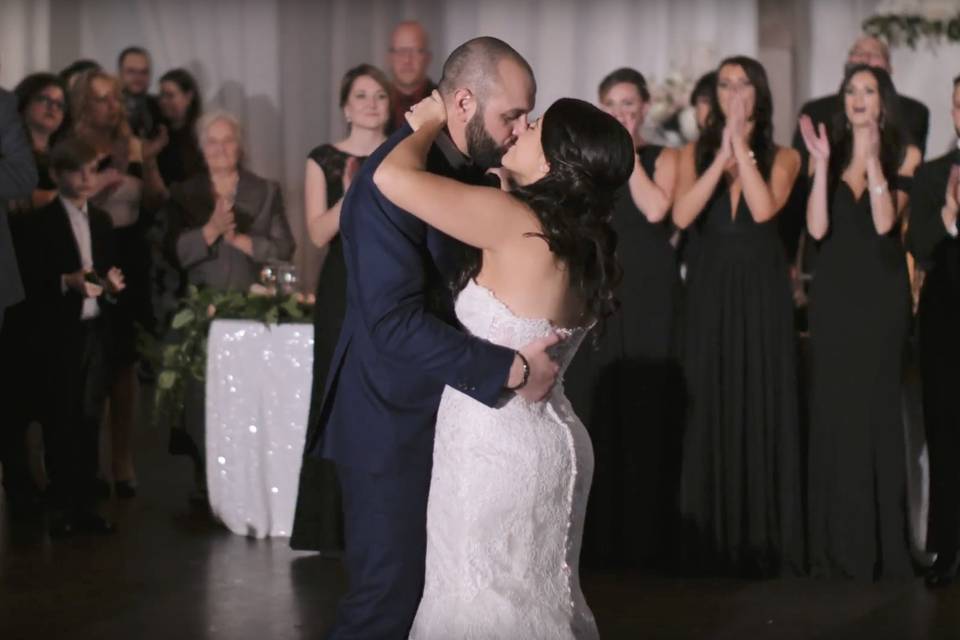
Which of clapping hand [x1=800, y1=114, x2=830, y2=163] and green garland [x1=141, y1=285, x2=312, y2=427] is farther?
green garland [x1=141, y1=285, x2=312, y2=427]

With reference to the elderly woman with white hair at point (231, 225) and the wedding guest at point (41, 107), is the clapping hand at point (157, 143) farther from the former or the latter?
the wedding guest at point (41, 107)

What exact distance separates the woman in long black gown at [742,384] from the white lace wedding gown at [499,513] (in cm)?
204

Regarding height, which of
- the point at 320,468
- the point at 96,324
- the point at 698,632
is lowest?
the point at 698,632

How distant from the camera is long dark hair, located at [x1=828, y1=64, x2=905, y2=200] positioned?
486 centimetres

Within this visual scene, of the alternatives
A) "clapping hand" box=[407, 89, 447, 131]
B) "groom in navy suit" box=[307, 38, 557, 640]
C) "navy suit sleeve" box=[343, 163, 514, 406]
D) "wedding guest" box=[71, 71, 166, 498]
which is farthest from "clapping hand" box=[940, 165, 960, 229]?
"wedding guest" box=[71, 71, 166, 498]

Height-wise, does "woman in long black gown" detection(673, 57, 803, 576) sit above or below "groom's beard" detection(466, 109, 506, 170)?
below

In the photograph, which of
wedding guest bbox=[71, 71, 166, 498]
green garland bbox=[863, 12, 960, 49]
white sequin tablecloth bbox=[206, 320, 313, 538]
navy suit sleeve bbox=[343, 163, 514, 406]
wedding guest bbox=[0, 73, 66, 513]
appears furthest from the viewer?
green garland bbox=[863, 12, 960, 49]

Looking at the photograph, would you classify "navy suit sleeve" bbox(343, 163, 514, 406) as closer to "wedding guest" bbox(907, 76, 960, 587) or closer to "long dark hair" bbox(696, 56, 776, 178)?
"long dark hair" bbox(696, 56, 776, 178)

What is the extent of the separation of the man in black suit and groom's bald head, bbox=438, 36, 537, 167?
271 centimetres

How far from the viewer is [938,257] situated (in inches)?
190

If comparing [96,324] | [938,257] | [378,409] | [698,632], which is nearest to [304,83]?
[96,324]

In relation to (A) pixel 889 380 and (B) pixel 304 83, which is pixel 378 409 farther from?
(B) pixel 304 83

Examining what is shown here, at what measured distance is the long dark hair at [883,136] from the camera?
15.9 feet

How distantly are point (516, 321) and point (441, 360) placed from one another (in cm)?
17
